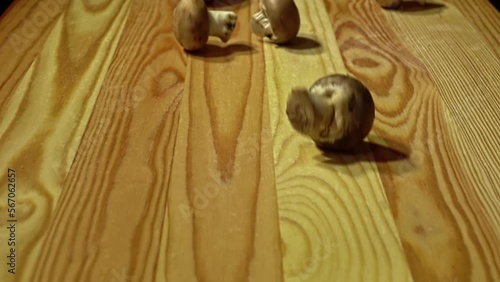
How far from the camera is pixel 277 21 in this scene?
129 centimetres

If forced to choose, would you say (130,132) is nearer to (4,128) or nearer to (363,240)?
(4,128)

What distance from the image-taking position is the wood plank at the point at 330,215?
785 millimetres

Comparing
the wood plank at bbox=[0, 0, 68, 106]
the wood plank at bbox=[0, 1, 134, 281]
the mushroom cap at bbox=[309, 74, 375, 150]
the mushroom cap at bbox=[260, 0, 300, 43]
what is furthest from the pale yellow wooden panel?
the wood plank at bbox=[0, 0, 68, 106]

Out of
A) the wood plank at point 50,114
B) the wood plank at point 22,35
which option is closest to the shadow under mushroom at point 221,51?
the wood plank at point 50,114

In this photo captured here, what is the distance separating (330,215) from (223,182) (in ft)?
0.53

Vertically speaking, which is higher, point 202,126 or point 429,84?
point 429,84

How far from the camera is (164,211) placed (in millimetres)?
874

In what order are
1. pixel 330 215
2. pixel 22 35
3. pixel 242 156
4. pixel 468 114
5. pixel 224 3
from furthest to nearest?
pixel 224 3, pixel 22 35, pixel 468 114, pixel 242 156, pixel 330 215

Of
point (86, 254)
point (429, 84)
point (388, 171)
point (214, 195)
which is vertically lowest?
point (86, 254)

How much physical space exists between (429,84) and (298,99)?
37 cm

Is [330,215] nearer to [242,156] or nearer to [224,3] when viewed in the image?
[242,156]

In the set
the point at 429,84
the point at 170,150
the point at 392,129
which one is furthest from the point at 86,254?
the point at 429,84

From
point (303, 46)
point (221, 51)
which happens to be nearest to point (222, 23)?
point (221, 51)

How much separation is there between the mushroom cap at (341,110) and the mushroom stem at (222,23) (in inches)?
15.6
